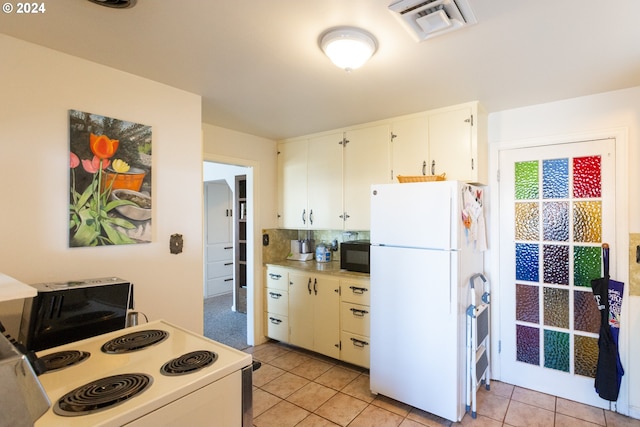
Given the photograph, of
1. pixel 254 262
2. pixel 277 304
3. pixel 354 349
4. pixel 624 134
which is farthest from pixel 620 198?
pixel 254 262

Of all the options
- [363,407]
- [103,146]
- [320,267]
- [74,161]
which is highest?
[103,146]

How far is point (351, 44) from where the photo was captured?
5.16ft

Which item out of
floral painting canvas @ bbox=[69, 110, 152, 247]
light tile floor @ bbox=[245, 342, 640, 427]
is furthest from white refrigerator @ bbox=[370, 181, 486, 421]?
floral painting canvas @ bbox=[69, 110, 152, 247]

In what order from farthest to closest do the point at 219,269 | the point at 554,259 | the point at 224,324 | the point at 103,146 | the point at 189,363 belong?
the point at 219,269 < the point at 224,324 < the point at 554,259 < the point at 103,146 < the point at 189,363

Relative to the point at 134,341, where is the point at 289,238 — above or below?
above

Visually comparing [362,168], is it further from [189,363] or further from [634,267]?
[189,363]

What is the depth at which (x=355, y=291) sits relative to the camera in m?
2.91

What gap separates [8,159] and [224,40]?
123cm

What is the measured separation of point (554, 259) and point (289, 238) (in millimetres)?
2695

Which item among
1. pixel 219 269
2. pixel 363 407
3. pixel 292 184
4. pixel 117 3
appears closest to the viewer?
pixel 117 3

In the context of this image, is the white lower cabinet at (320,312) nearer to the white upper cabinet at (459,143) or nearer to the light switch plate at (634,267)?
the white upper cabinet at (459,143)

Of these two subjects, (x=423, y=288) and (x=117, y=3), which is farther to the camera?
(x=423, y=288)

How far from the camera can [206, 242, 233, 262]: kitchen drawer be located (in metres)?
5.68

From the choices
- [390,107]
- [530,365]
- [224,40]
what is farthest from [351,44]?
[530,365]
